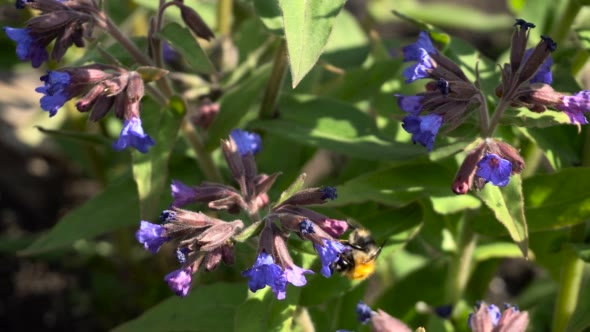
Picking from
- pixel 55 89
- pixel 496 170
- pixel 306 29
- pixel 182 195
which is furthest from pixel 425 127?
pixel 55 89

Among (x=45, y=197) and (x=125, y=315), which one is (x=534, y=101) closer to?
(x=125, y=315)

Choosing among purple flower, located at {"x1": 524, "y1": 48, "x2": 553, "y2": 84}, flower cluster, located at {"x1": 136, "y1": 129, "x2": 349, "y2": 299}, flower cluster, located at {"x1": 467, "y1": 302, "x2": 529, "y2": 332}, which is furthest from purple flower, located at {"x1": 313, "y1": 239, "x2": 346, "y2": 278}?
purple flower, located at {"x1": 524, "y1": 48, "x2": 553, "y2": 84}

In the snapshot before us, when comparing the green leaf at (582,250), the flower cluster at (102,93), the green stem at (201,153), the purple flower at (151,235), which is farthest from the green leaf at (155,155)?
the green leaf at (582,250)

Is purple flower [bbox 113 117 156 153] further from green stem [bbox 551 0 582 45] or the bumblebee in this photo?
green stem [bbox 551 0 582 45]

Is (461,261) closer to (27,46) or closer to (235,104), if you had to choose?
(235,104)

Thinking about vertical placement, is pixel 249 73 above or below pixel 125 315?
above

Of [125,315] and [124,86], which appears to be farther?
[125,315]

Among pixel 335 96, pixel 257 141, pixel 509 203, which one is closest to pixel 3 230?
pixel 335 96

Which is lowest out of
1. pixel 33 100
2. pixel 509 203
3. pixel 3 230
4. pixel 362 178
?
pixel 3 230
